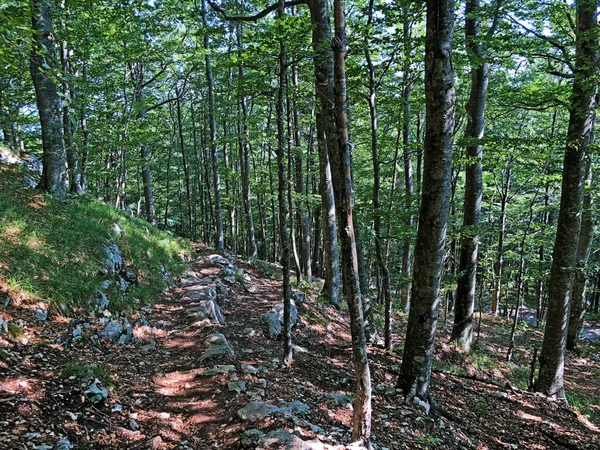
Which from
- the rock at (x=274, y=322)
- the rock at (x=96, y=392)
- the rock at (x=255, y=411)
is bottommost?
the rock at (x=274, y=322)

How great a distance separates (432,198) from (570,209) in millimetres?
5086

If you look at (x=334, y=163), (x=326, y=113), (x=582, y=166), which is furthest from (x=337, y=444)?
(x=582, y=166)

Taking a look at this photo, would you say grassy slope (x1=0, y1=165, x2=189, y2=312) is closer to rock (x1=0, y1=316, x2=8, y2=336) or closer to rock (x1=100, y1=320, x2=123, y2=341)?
rock (x1=100, y1=320, x2=123, y2=341)

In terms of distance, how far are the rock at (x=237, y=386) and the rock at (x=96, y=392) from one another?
150 centimetres

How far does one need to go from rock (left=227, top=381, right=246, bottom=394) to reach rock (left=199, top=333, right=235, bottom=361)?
100 centimetres

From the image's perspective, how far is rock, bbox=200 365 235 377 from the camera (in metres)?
5.11

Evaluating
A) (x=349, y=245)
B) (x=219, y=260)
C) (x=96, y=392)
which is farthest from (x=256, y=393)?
(x=219, y=260)

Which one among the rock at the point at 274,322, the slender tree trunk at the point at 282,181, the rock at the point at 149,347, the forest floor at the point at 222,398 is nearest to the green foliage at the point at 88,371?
the forest floor at the point at 222,398

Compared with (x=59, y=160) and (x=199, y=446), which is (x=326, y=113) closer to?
(x=199, y=446)

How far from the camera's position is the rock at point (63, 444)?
9.65 feet

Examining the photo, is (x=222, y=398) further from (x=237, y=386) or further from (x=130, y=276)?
(x=130, y=276)

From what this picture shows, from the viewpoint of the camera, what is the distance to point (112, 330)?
5652 mm

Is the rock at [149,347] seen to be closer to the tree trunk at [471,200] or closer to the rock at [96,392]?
the rock at [96,392]

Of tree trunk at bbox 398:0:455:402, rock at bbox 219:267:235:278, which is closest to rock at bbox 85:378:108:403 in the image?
tree trunk at bbox 398:0:455:402
